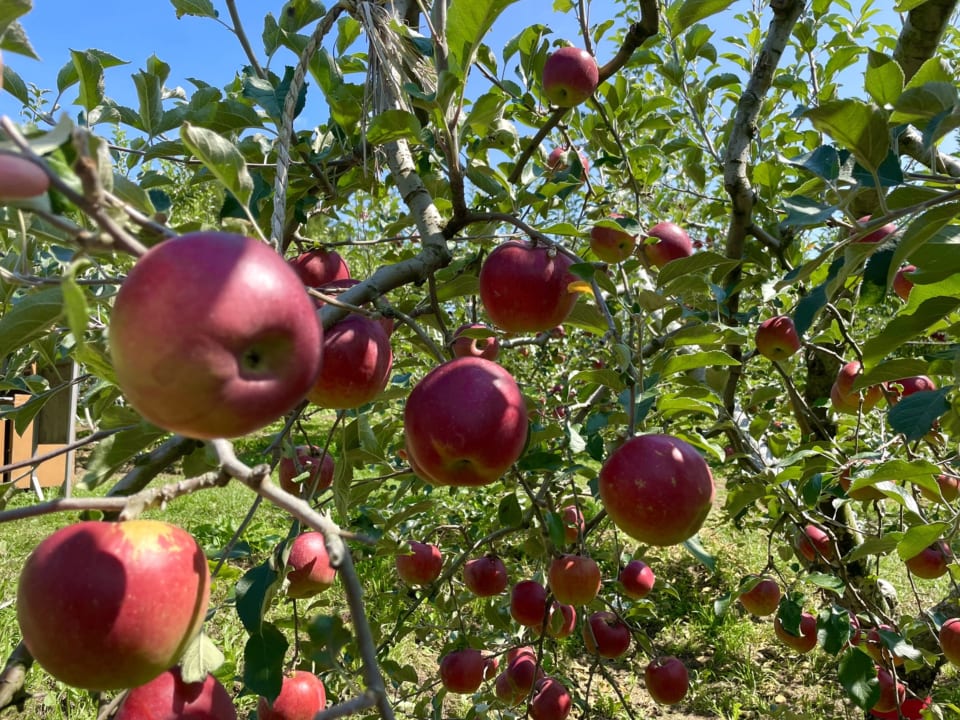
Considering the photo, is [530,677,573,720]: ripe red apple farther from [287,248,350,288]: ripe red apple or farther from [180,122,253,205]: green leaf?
[180,122,253,205]: green leaf

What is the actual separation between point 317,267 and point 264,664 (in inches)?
31.1

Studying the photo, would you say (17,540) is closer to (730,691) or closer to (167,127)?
(167,127)

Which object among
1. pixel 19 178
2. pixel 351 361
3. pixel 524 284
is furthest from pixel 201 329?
pixel 524 284

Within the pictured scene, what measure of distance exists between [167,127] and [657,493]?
1311mm

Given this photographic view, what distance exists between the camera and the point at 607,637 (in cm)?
213

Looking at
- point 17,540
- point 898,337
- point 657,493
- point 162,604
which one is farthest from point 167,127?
point 17,540

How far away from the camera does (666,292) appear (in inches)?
51.7

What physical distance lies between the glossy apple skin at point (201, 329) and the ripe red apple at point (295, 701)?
0.87 metres

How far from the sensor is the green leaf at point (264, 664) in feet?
3.16

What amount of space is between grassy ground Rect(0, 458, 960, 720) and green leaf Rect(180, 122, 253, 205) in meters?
1.63

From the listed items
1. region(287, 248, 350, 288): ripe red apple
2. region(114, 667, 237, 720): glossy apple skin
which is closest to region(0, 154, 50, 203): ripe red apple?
region(114, 667, 237, 720): glossy apple skin

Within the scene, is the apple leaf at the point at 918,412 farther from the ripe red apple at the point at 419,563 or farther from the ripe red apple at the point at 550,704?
the ripe red apple at the point at 419,563

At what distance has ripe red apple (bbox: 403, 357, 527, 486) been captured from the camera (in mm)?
1006

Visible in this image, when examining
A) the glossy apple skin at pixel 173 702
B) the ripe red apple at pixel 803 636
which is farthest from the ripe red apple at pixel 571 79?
the ripe red apple at pixel 803 636
